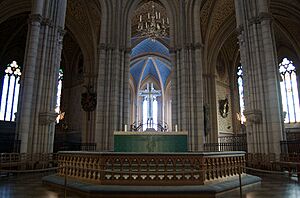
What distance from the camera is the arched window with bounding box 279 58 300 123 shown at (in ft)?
76.2

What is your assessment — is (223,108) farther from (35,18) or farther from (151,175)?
(151,175)

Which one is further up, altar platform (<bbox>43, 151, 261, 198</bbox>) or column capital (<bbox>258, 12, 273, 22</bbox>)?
column capital (<bbox>258, 12, 273, 22</bbox>)

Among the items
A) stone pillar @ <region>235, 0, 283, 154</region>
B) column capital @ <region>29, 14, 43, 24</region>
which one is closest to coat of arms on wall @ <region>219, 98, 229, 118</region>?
stone pillar @ <region>235, 0, 283, 154</region>

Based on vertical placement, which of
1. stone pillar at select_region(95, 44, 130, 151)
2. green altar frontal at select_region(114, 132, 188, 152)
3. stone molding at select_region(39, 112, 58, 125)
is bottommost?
green altar frontal at select_region(114, 132, 188, 152)

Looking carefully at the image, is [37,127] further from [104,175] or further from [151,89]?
[151,89]

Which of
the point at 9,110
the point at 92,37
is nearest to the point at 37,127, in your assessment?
the point at 92,37

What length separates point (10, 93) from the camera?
23797 mm

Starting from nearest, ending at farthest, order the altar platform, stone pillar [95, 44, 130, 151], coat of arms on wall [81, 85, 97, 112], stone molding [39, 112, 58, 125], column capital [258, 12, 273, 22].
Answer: the altar platform → stone molding [39, 112, 58, 125] → column capital [258, 12, 273, 22] → stone pillar [95, 44, 130, 151] → coat of arms on wall [81, 85, 97, 112]

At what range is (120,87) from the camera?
50.3ft

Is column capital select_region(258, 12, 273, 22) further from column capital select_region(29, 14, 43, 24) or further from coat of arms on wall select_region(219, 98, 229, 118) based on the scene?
coat of arms on wall select_region(219, 98, 229, 118)

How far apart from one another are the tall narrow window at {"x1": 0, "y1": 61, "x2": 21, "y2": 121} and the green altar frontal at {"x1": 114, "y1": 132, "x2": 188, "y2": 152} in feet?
58.4

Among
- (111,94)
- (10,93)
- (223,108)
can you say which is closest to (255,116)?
(111,94)

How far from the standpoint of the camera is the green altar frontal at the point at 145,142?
10.3m

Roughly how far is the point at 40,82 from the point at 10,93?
50.2ft
